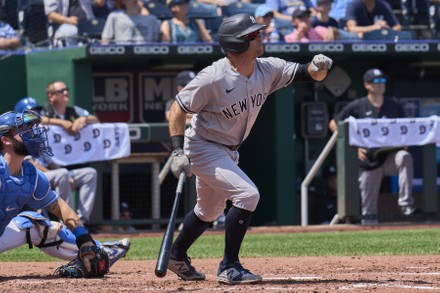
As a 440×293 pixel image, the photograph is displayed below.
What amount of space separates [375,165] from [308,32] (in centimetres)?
216

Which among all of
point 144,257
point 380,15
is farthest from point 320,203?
point 144,257

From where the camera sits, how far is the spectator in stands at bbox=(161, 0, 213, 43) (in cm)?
1305

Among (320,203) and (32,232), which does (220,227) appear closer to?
(320,203)

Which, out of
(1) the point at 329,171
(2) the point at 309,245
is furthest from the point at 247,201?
(1) the point at 329,171

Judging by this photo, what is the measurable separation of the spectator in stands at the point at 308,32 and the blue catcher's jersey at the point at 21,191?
23.6ft

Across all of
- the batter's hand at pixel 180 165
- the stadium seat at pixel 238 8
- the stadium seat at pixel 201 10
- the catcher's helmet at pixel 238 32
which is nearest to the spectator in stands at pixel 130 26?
the stadium seat at pixel 201 10

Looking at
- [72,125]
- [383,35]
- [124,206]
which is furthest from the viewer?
[383,35]

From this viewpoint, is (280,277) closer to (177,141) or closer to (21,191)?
(177,141)

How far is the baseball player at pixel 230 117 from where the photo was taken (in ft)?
20.2

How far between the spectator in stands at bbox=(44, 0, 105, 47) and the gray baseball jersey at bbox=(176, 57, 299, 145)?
6.50 meters

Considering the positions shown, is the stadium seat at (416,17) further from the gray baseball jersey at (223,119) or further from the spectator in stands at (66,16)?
the gray baseball jersey at (223,119)

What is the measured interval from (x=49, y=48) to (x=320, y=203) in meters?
3.91

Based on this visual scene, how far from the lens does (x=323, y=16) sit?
1381cm

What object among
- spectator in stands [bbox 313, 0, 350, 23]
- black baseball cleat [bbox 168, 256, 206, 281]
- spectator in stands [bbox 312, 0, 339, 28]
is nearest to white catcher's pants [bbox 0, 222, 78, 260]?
black baseball cleat [bbox 168, 256, 206, 281]
